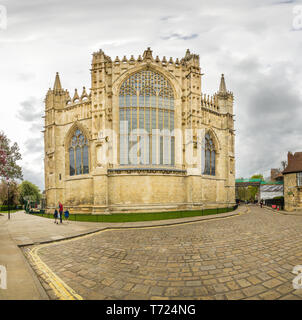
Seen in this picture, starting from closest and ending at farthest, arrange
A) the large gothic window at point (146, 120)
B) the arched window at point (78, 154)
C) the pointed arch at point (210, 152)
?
the large gothic window at point (146, 120)
the arched window at point (78, 154)
the pointed arch at point (210, 152)

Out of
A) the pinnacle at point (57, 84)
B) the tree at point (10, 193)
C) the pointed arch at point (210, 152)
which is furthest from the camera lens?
the tree at point (10, 193)

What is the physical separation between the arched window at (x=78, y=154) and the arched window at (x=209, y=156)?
18.2m

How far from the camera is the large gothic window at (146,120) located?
22672mm

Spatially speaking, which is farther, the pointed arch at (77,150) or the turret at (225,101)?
the turret at (225,101)

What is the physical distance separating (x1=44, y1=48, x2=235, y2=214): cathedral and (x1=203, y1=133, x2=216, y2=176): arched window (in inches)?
38.7

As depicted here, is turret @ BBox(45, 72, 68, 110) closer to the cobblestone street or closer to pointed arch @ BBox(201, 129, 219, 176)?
pointed arch @ BBox(201, 129, 219, 176)

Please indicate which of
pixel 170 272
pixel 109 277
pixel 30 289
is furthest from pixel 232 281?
pixel 30 289

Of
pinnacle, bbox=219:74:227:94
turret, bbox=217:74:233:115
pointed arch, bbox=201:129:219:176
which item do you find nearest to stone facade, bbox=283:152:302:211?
pointed arch, bbox=201:129:219:176

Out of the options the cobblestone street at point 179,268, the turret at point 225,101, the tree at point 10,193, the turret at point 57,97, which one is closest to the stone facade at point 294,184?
the turret at point 225,101

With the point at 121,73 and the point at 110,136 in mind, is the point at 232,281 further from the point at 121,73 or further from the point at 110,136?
the point at 121,73

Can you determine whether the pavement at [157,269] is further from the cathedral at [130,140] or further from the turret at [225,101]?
the turret at [225,101]

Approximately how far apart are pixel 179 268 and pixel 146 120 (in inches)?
799

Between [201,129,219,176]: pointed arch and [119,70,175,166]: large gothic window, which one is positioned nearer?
[119,70,175,166]: large gothic window

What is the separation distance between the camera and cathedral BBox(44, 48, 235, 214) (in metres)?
21.6
